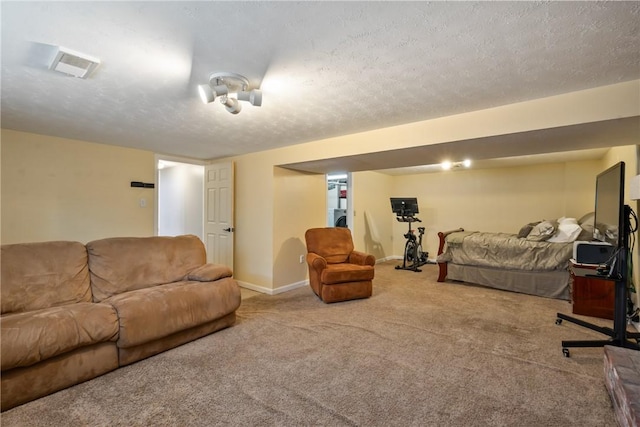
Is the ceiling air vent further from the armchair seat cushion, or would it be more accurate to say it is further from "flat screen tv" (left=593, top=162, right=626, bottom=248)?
"flat screen tv" (left=593, top=162, right=626, bottom=248)

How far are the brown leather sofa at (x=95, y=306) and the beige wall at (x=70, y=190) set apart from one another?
1.55 meters

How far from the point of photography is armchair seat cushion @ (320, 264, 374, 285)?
3750 mm

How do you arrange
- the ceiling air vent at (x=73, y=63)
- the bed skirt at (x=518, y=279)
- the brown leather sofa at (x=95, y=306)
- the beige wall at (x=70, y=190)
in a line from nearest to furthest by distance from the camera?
the ceiling air vent at (x=73, y=63) → the brown leather sofa at (x=95, y=306) → the beige wall at (x=70, y=190) → the bed skirt at (x=518, y=279)

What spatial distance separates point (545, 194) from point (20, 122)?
25.4ft

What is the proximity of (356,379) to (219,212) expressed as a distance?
11.3 ft

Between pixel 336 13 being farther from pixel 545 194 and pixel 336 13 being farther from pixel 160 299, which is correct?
pixel 545 194

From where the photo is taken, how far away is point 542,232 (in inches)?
173

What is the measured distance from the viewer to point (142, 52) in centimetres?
169

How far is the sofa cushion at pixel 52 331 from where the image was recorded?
1.75 m

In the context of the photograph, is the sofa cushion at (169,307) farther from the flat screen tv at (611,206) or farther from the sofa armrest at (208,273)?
the flat screen tv at (611,206)

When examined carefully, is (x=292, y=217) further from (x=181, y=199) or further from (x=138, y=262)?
(x=181, y=199)

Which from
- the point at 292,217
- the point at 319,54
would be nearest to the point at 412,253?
the point at 292,217

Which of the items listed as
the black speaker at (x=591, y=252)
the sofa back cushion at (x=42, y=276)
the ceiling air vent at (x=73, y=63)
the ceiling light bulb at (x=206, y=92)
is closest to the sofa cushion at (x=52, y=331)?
the sofa back cushion at (x=42, y=276)

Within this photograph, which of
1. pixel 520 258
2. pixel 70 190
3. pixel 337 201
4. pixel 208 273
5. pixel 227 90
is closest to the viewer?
pixel 227 90
